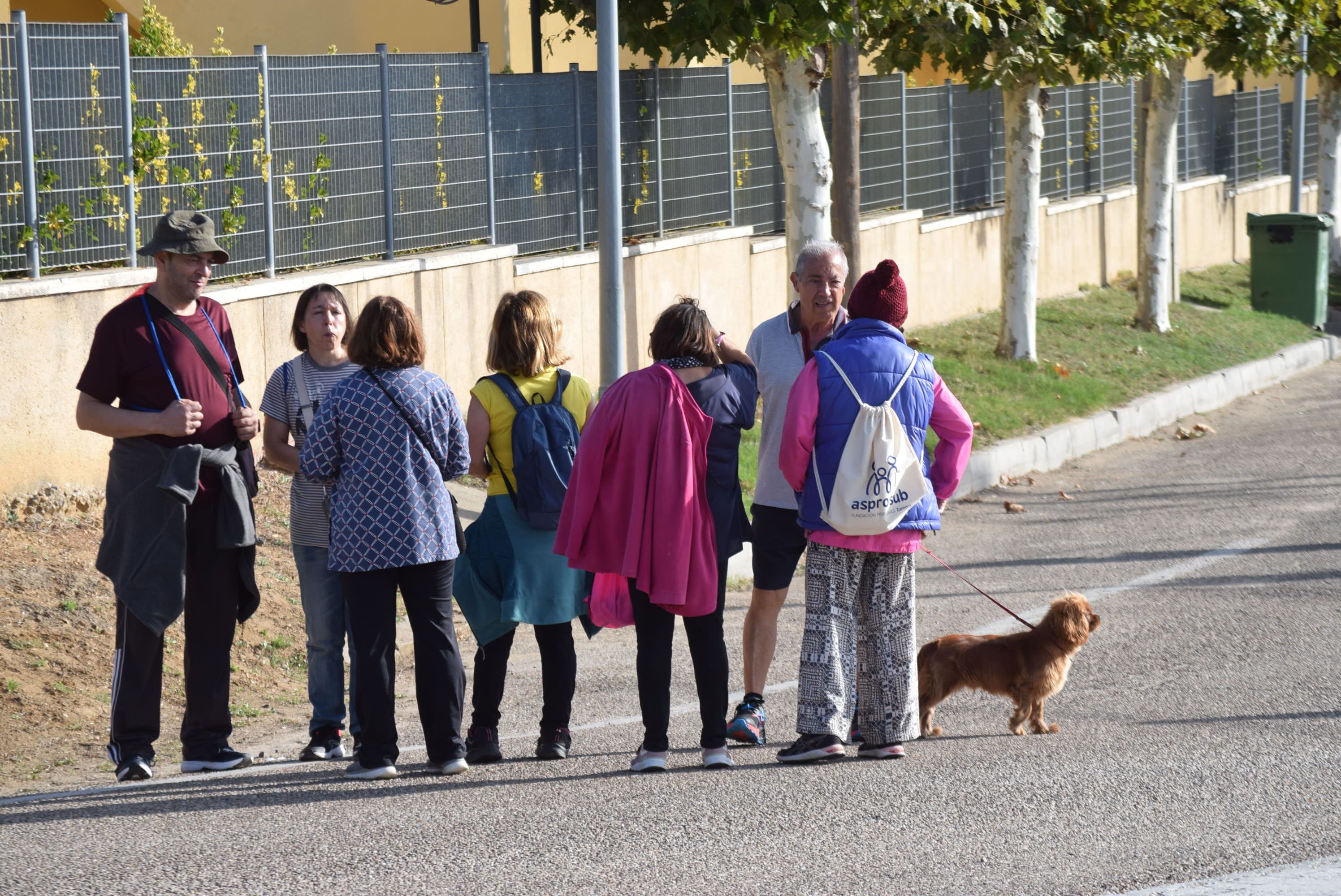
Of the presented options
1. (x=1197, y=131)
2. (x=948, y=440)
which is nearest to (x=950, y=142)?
(x=1197, y=131)

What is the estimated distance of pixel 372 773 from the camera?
5812 mm

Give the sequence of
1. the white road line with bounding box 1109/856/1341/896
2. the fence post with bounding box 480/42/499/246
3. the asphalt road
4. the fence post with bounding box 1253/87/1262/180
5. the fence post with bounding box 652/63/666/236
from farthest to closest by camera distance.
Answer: the fence post with bounding box 1253/87/1262/180 → the fence post with bounding box 652/63/666/236 → the fence post with bounding box 480/42/499/246 → the asphalt road → the white road line with bounding box 1109/856/1341/896

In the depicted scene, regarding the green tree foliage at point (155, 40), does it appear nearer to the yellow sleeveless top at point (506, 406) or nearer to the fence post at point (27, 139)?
the fence post at point (27, 139)

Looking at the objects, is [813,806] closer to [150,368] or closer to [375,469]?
[375,469]

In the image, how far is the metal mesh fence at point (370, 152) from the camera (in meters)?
9.51

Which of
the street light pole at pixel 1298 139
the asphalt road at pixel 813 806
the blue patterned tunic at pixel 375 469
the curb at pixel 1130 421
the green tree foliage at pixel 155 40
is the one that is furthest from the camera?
the street light pole at pixel 1298 139

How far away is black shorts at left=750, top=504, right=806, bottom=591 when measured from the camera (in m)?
6.41

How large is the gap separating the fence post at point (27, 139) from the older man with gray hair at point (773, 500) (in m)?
4.69

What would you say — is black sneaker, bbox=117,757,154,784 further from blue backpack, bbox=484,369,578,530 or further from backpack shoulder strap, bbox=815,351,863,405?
backpack shoulder strap, bbox=815,351,863,405

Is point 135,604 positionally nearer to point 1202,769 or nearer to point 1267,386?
point 1202,769

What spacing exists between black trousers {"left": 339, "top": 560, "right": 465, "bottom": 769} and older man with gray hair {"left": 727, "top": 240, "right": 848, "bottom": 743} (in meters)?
1.15

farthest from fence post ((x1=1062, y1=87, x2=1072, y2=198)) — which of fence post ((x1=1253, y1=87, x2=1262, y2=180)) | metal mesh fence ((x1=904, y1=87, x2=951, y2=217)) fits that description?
fence post ((x1=1253, y1=87, x2=1262, y2=180))

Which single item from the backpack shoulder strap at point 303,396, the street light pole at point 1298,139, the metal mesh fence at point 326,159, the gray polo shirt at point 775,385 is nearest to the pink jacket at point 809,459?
the gray polo shirt at point 775,385

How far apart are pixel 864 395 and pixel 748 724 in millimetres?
1455
